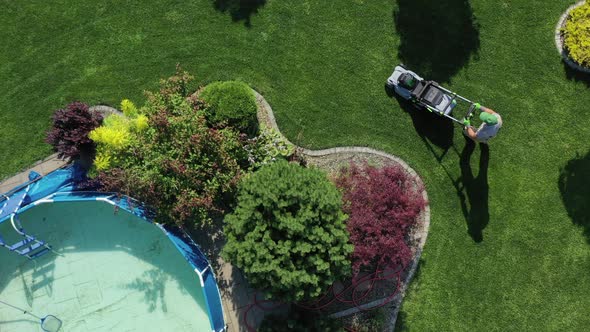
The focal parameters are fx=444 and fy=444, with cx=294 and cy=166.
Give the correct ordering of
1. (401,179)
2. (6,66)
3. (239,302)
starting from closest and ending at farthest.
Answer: (401,179)
(239,302)
(6,66)

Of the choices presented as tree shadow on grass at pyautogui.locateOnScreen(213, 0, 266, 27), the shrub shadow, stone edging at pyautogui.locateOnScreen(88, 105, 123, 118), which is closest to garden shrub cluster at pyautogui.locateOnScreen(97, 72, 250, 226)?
stone edging at pyautogui.locateOnScreen(88, 105, 123, 118)

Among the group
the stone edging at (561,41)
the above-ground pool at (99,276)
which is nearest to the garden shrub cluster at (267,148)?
the above-ground pool at (99,276)

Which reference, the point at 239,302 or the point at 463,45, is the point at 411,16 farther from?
the point at 239,302

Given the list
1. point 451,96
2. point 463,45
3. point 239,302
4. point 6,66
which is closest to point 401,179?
point 451,96

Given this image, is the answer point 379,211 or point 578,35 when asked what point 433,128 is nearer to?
point 379,211

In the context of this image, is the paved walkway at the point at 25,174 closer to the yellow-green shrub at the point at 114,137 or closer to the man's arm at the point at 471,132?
the yellow-green shrub at the point at 114,137

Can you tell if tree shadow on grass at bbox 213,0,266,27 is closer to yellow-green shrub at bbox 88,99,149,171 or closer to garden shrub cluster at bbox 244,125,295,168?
garden shrub cluster at bbox 244,125,295,168

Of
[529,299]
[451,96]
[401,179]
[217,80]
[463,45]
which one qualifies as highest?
[463,45]

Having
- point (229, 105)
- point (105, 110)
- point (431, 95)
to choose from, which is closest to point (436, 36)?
point (431, 95)
